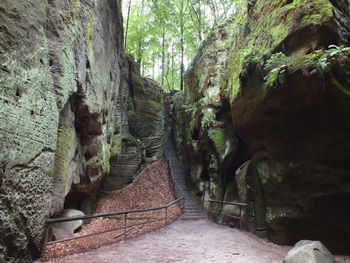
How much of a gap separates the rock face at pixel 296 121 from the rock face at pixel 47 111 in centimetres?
568

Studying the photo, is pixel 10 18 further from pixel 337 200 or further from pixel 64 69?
pixel 337 200

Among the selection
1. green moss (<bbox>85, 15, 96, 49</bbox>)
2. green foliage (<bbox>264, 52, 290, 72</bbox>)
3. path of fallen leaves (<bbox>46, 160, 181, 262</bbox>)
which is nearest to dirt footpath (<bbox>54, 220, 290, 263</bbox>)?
path of fallen leaves (<bbox>46, 160, 181, 262</bbox>)

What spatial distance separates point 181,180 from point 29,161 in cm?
1287

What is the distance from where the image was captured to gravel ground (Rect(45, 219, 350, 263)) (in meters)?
5.64

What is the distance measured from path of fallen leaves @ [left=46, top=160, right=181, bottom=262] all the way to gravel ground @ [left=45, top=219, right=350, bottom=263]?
51 centimetres

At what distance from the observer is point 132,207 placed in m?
13.0

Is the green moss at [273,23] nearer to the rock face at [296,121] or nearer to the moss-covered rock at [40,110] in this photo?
the rock face at [296,121]

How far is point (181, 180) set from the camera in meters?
17.2

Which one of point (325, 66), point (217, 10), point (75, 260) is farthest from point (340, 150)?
point (217, 10)

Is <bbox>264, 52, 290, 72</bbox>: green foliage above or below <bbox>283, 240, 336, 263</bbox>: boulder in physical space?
above

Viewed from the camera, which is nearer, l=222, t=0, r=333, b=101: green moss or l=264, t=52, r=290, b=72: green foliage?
l=222, t=0, r=333, b=101: green moss

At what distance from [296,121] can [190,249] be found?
476 centimetres

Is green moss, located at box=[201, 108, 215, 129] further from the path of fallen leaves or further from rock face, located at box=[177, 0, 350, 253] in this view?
the path of fallen leaves

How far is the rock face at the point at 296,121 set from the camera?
621cm
